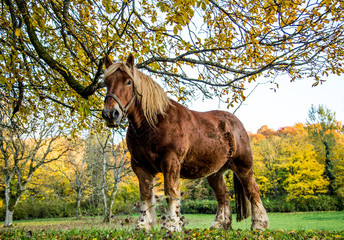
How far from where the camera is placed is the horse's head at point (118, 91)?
325 centimetres

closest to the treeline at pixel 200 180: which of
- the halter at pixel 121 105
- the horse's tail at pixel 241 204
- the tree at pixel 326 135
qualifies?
the tree at pixel 326 135

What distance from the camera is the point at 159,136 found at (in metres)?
3.76

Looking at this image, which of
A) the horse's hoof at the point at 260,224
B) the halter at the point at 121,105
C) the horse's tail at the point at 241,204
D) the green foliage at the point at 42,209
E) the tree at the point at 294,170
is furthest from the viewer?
the green foliage at the point at 42,209

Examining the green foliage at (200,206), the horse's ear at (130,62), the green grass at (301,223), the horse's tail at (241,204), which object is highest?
the horse's ear at (130,62)

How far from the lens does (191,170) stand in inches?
169

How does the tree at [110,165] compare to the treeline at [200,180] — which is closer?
the tree at [110,165]

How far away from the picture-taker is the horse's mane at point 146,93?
359 centimetres

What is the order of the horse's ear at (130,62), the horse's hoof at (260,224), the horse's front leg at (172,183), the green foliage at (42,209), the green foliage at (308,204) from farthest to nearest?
1. the green foliage at (42,209)
2. the green foliage at (308,204)
3. the horse's hoof at (260,224)
4. the horse's ear at (130,62)
5. the horse's front leg at (172,183)

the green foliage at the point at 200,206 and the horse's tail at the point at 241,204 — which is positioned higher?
the horse's tail at the point at 241,204

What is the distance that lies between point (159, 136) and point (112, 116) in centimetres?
86

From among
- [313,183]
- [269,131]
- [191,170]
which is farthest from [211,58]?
[269,131]

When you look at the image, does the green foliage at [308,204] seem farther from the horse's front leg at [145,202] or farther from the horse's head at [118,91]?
the horse's head at [118,91]

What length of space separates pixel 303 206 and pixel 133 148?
29558 mm

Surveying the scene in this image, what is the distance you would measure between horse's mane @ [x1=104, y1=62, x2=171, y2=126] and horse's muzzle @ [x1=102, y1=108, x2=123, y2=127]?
513 mm
